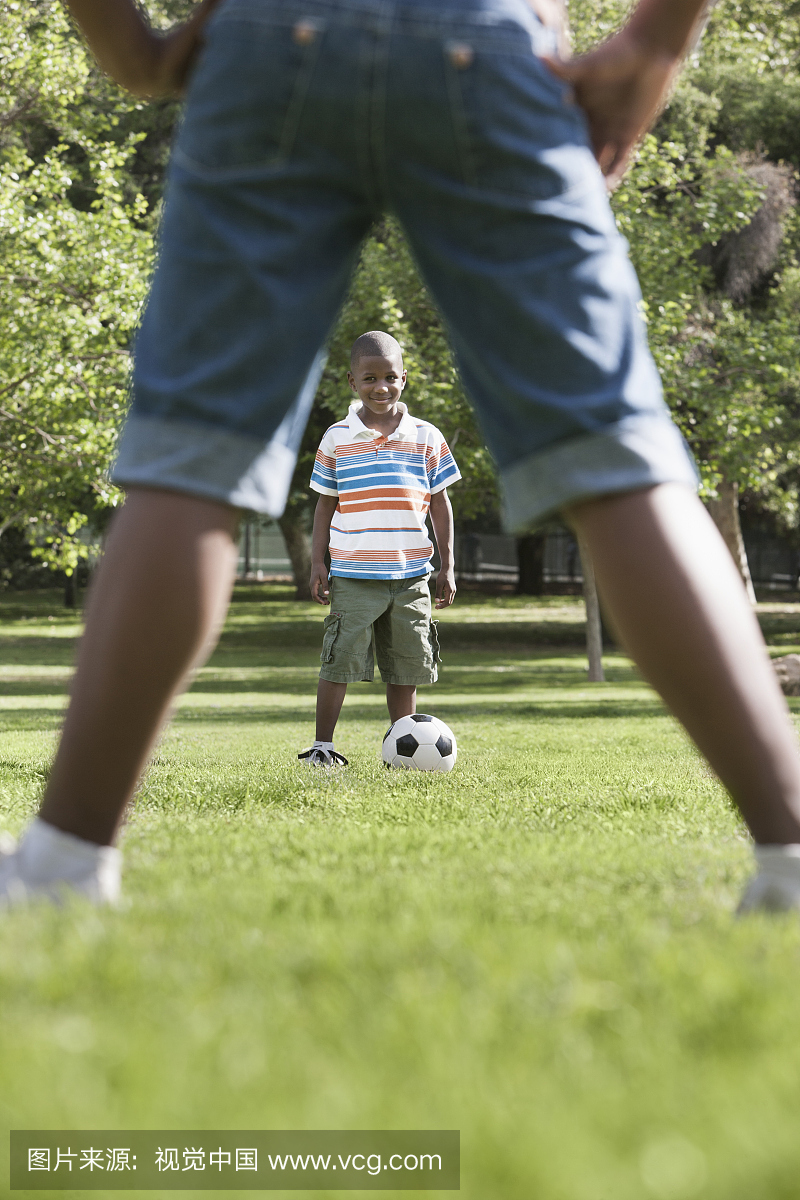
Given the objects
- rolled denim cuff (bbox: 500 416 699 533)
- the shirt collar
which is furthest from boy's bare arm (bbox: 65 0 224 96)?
the shirt collar

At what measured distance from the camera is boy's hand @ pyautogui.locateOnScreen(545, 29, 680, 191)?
1959 mm

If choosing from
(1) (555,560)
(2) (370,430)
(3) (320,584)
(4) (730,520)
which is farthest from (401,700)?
(1) (555,560)

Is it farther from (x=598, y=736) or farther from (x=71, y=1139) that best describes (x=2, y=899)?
(x=598, y=736)

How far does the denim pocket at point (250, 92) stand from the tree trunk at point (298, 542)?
27.0m

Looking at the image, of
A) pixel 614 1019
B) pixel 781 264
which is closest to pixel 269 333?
pixel 614 1019

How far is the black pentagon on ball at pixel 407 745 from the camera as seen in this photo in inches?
224

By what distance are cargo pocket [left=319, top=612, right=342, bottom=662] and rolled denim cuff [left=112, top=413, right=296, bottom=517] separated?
4.13 meters

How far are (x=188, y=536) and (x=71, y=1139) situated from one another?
964 millimetres

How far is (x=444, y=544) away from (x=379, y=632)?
22.8 inches

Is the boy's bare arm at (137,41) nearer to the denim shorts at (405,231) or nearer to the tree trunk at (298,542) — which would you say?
the denim shorts at (405,231)

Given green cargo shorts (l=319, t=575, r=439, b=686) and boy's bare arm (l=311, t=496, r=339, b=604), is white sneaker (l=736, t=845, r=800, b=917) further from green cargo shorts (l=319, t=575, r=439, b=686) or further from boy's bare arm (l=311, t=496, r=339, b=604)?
boy's bare arm (l=311, t=496, r=339, b=604)

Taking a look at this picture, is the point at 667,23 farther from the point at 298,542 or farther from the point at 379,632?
the point at 298,542

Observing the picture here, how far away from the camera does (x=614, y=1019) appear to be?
150 cm

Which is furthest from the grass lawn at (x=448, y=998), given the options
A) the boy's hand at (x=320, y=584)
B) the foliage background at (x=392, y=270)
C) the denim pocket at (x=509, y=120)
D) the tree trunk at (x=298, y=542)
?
the tree trunk at (x=298, y=542)
